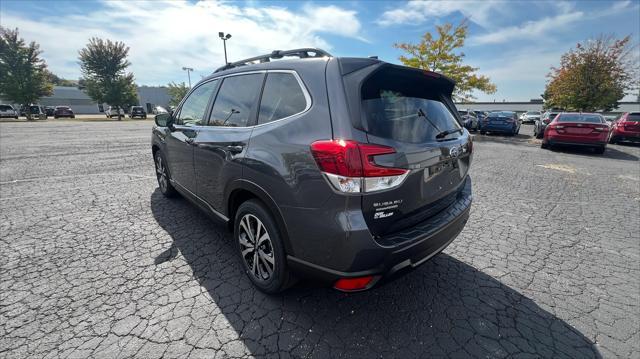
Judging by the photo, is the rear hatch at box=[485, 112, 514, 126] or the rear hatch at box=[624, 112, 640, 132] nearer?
the rear hatch at box=[624, 112, 640, 132]

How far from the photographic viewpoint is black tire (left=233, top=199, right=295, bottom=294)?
6.92 feet

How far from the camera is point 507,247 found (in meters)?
3.29

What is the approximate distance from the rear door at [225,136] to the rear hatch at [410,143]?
1.06 meters

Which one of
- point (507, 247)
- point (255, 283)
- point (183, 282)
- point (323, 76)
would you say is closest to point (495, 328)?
point (507, 247)

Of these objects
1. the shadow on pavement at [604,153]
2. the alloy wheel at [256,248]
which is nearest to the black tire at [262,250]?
the alloy wheel at [256,248]

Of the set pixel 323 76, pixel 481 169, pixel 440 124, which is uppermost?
pixel 323 76

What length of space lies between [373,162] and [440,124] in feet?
3.31

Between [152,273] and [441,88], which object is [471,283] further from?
[152,273]

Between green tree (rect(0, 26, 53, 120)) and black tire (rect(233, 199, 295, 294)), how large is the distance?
4725 centimetres

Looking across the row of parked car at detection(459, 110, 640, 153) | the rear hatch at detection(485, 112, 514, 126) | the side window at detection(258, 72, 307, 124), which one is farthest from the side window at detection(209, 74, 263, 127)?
the rear hatch at detection(485, 112, 514, 126)

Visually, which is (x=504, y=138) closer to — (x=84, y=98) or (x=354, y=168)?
(x=354, y=168)

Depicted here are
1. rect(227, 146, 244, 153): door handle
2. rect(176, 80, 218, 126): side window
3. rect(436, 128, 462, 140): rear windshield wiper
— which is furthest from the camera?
rect(176, 80, 218, 126): side window

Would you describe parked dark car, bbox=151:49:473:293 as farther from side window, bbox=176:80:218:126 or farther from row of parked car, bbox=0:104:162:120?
row of parked car, bbox=0:104:162:120

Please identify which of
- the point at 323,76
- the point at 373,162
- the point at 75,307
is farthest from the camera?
the point at 75,307
